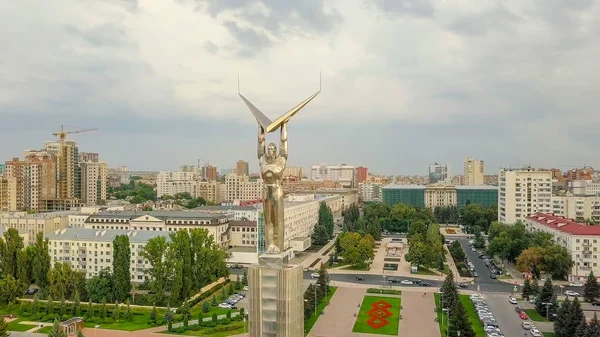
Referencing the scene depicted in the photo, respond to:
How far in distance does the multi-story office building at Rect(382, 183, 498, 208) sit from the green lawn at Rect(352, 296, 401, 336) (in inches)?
2653

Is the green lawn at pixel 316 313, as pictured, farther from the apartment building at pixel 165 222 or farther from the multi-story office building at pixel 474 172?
the multi-story office building at pixel 474 172

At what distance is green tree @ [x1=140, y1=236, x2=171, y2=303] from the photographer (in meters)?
34.9

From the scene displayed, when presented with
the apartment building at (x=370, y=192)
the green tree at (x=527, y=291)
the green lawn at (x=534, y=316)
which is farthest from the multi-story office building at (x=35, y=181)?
the green lawn at (x=534, y=316)

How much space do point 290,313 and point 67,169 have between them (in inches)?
3325

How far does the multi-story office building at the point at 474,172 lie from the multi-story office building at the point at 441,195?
29106 mm

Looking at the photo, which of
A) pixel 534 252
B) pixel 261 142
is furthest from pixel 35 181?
pixel 261 142

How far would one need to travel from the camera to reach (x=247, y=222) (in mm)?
56500

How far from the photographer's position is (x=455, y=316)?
28469mm

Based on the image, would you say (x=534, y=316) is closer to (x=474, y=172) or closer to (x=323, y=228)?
(x=323, y=228)

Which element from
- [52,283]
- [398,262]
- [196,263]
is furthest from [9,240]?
[398,262]

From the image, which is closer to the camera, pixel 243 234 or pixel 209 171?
pixel 243 234

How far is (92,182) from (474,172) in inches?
3610

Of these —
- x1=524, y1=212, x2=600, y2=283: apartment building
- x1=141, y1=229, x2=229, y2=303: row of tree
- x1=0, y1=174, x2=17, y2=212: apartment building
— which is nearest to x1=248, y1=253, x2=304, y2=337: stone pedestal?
x1=141, y1=229, x2=229, y2=303: row of tree

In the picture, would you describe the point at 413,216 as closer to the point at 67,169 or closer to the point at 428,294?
the point at 428,294
